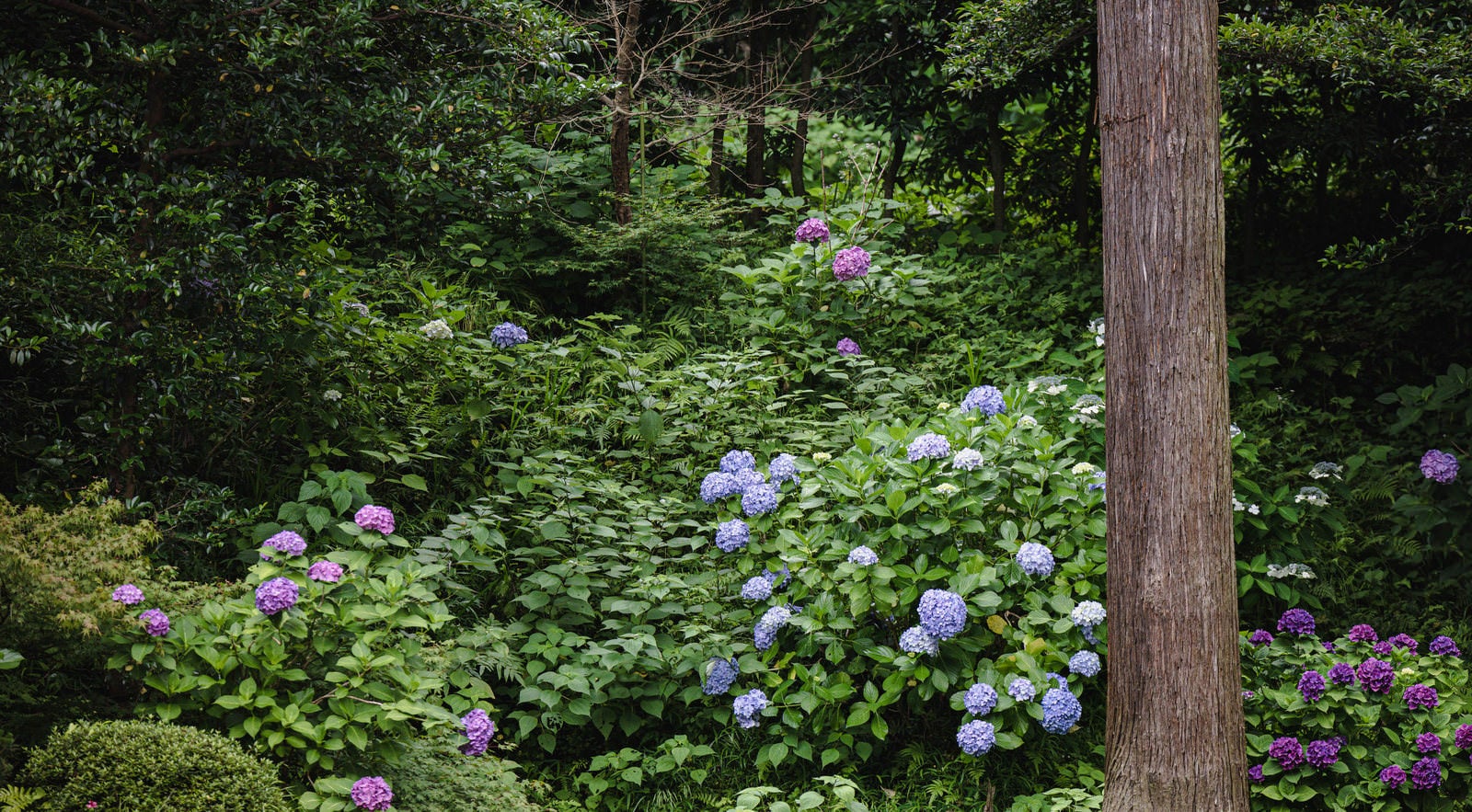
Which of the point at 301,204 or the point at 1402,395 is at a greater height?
the point at 301,204

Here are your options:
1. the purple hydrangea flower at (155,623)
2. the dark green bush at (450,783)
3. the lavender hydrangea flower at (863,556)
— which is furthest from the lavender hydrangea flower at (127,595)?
the lavender hydrangea flower at (863,556)

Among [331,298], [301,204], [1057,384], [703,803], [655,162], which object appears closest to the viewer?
[703,803]

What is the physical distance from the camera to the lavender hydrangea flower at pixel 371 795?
303 cm

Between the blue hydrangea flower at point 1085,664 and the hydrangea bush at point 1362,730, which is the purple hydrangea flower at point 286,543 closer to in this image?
the blue hydrangea flower at point 1085,664

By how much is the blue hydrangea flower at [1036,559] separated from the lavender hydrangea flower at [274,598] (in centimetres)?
250

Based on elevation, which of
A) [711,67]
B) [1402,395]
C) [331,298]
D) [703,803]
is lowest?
[703,803]

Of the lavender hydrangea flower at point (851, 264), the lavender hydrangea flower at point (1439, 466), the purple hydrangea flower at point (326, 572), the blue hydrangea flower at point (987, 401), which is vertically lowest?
the lavender hydrangea flower at point (1439, 466)

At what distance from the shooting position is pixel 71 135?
3670 millimetres

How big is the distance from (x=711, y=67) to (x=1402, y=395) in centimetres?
480

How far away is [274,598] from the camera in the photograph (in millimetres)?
3174

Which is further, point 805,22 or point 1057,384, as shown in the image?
point 805,22

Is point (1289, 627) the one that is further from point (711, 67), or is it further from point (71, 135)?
point (711, 67)

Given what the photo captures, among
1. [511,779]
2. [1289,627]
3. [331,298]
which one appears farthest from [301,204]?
[1289,627]

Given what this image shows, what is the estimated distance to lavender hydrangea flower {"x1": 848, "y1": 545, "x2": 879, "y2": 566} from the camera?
4008 mm
